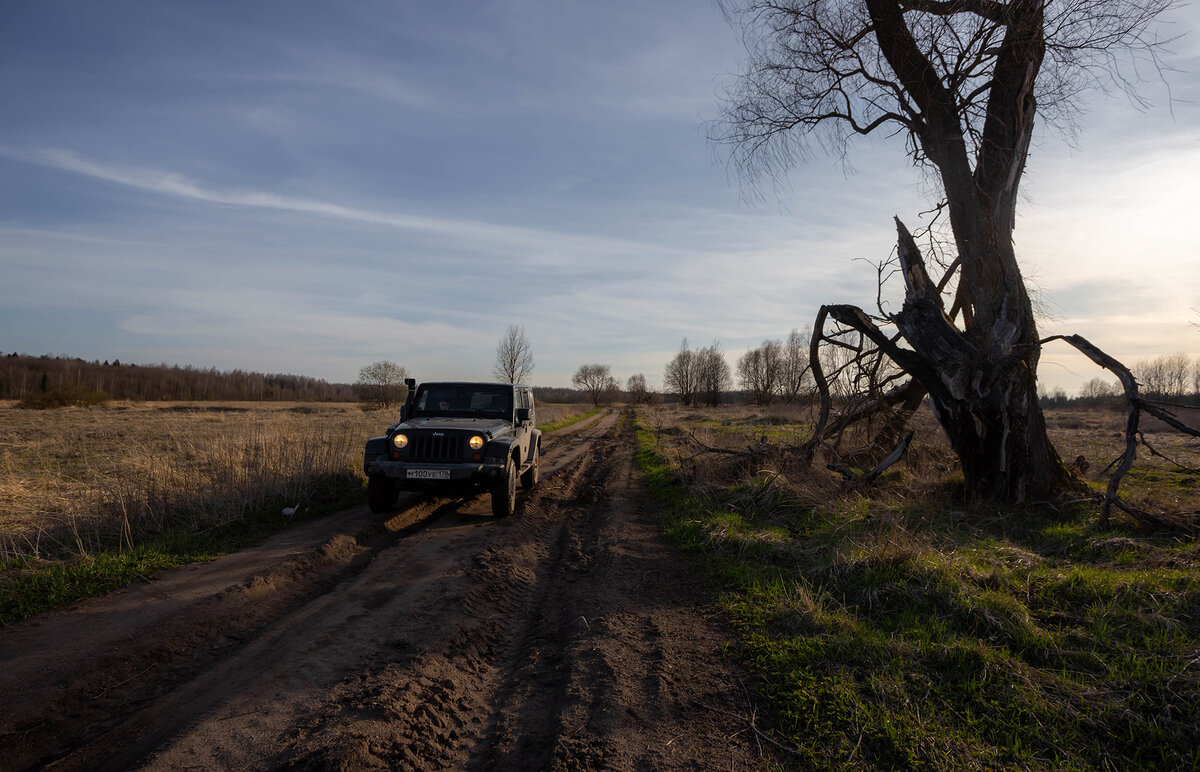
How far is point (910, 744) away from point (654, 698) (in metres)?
1.42

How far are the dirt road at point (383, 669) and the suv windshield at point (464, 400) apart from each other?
388cm

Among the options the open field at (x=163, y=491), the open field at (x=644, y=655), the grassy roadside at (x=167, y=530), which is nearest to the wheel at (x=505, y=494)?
the open field at (x=644, y=655)

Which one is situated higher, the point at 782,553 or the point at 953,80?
the point at 953,80

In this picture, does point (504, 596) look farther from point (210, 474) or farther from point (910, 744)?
point (210, 474)

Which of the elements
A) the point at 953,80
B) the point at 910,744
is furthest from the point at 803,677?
the point at 953,80

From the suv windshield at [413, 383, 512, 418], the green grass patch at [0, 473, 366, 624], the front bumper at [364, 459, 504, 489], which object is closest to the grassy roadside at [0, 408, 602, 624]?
the green grass patch at [0, 473, 366, 624]

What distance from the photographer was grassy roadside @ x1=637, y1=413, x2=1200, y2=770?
3135 mm

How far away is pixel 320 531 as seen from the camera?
26.3 ft

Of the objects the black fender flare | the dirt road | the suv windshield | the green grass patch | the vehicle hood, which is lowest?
the dirt road

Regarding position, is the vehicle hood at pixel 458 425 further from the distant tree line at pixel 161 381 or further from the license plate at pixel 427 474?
the distant tree line at pixel 161 381

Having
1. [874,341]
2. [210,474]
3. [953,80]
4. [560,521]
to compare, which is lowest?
[560,521]

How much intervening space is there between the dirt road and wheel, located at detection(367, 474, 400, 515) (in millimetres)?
1887

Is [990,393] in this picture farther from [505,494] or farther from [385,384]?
[385,384]

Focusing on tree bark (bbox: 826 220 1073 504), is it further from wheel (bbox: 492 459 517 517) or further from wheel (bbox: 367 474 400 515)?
wheel (bbox: 367 474 400 515)
